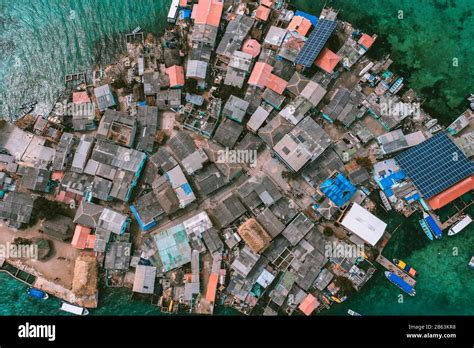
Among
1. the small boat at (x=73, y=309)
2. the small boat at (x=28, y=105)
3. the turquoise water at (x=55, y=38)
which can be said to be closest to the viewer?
the small boat at (x=73, y=309)

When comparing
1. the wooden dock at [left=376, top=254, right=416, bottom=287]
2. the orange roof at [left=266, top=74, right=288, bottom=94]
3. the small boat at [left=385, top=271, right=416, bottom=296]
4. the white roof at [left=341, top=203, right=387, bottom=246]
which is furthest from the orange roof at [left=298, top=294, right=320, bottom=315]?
the orange roof at [left=266, top=74, right=288, bottom=94]

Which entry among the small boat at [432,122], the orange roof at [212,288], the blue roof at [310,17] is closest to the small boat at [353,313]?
the orange roof at [212,288]

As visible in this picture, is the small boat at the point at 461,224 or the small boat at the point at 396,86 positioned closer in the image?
the small boat at the point at 461,224

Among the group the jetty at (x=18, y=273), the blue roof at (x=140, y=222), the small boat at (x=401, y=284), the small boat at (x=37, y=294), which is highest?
the small boat at (x=401, y=284)

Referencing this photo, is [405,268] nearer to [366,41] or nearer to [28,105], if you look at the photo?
[366,41]

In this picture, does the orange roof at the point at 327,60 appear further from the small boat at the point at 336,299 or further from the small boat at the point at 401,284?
the small boat at the point at 336,299

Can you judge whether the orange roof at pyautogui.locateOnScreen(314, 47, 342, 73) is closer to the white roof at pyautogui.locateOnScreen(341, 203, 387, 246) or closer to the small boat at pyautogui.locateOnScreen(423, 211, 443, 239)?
the white roof at pyautogui.locateOnScreen(341, 203, 387, 246)
